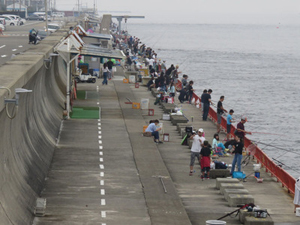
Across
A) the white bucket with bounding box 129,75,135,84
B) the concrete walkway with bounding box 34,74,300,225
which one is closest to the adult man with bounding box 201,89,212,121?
the concrete walkway with bounding box 34,74,300,225

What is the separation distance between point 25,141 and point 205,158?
21.2 feet

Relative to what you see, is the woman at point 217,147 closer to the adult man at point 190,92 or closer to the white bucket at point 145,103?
the white bucket at point 145,103

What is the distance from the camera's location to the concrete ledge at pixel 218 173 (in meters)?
25.0

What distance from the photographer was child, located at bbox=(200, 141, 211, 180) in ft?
79.0

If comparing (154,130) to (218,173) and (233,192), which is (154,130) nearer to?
(218,173)

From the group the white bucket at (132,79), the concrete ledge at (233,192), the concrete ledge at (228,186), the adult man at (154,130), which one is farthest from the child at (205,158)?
the white bucket at (132,79)

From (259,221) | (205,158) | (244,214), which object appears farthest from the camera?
(205,158)

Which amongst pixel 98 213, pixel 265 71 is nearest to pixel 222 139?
pixel 98 213

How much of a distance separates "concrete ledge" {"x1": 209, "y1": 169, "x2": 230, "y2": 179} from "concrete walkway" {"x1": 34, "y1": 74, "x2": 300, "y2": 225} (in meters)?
0.50

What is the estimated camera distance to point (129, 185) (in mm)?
22672

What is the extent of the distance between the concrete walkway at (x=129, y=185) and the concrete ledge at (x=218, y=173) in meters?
0.50

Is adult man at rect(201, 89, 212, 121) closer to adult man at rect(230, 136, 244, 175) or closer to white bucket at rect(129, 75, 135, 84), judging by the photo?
adult man at rect(230, 136, 244, 175)

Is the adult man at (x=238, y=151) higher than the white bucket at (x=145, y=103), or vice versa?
the adult man at (x=238, y=151)

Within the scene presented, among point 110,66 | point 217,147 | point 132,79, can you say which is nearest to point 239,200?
point 217,147
